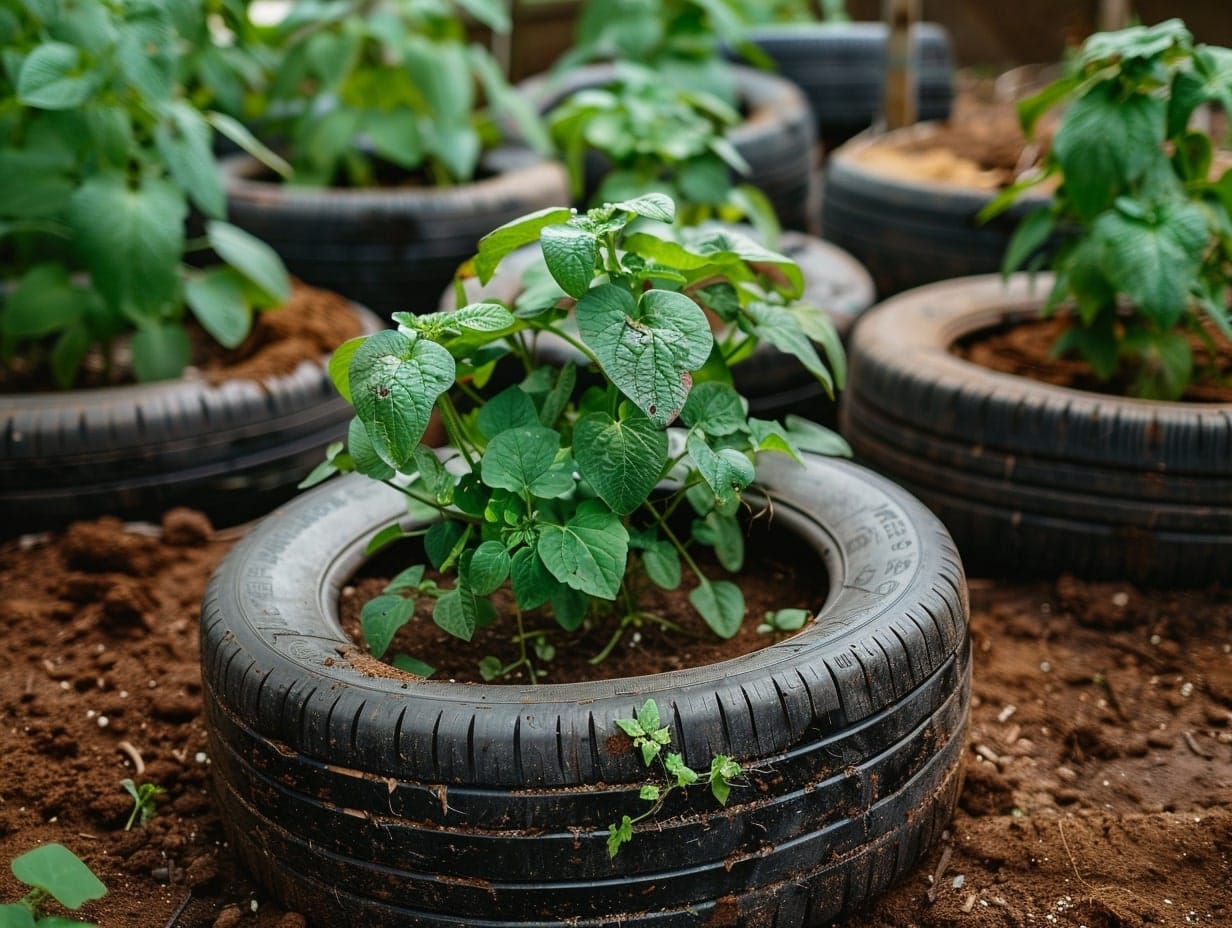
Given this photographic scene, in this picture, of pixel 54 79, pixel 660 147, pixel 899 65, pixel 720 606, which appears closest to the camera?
pixel 720 606

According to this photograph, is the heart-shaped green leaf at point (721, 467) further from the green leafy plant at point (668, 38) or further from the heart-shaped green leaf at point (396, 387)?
the green leafy plant at point (668, 38)

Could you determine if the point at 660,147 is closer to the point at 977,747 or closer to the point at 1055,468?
the point at 1055,468

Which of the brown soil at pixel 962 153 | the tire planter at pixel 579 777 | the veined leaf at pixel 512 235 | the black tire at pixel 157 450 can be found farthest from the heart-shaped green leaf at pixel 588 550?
the brown soil at pixel 962 153

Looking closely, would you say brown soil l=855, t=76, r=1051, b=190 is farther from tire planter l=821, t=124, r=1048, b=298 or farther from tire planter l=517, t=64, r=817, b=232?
tire planter l=517, t=64, r=817, b=232

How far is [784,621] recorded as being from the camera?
6.11 ft

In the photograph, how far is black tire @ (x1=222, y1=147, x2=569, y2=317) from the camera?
352 centimetres

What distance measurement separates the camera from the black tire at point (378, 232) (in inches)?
138

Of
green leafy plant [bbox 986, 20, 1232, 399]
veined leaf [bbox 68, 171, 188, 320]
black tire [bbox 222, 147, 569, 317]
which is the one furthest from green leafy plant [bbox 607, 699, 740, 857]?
black tire [bbox 222, 147, 569, 317]

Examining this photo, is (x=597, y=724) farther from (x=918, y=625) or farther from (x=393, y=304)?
(x=393, y=304)

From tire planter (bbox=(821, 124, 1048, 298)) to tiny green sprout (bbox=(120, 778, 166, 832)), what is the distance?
2.49m

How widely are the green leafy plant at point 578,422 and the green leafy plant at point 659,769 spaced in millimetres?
183

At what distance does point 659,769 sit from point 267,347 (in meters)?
1.82

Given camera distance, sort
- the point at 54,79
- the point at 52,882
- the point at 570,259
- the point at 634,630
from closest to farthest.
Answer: the point at 52,882 < the point at 570,259 < the point at 634,630 < the point at 54,79

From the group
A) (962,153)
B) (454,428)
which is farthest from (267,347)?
(962,153)
